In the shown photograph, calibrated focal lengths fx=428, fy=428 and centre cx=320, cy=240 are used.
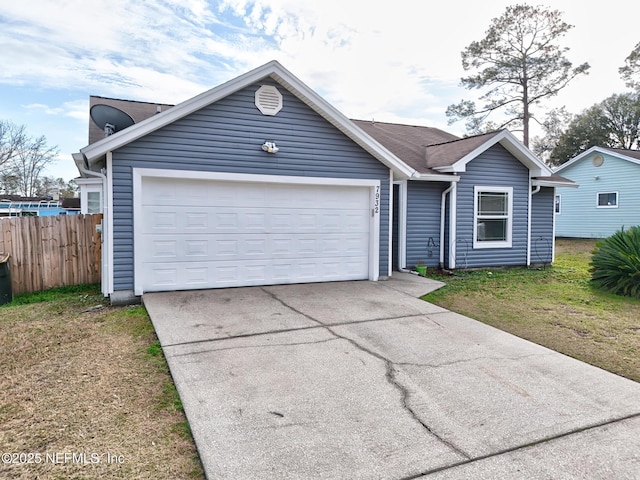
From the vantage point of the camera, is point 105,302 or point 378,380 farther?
point 105,302

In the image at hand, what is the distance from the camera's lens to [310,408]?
3.48 metres

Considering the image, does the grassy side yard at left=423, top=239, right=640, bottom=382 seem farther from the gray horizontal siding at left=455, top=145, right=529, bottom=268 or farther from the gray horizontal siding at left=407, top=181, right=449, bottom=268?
the gray horizontal siding at left=407, top=181, right=449, bottom=268

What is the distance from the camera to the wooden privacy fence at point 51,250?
830 cm

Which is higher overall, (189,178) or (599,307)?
(189,178)

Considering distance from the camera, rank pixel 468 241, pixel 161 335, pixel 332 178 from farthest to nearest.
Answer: pixel 468 241 < pixel 332 178 < pixel 161 335

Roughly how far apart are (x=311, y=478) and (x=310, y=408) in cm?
90

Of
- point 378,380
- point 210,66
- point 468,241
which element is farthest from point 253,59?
point 378,380

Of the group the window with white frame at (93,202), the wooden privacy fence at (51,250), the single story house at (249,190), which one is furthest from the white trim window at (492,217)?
the window with white frame at (93,202)

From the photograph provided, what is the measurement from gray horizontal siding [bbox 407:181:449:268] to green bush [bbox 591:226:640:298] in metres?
3.54

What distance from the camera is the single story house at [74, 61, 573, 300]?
727cm

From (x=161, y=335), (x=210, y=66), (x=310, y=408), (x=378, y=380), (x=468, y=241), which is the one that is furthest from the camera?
(x=210, y=66)

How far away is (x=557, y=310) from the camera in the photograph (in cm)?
729

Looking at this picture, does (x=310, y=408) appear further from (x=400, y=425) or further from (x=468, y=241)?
(x=468, y=241)

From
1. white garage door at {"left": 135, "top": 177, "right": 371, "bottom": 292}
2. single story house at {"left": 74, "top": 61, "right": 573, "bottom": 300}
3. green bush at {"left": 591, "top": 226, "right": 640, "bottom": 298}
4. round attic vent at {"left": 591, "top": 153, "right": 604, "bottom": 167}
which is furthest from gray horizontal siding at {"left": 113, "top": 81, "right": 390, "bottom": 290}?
round attic vent at {"left": 591, "top": 153, "right": 604, "bottom": 167}
